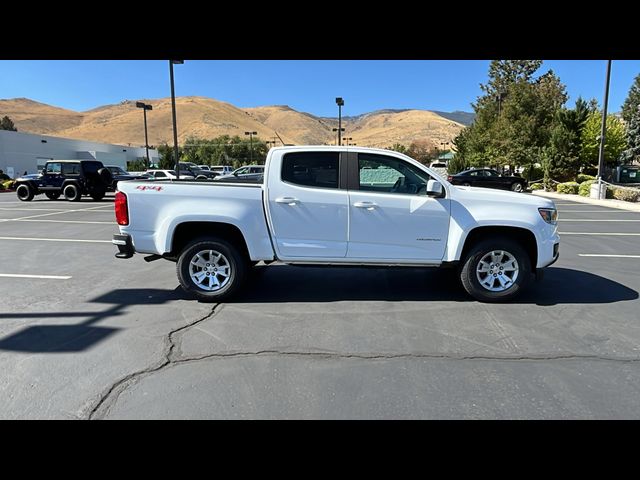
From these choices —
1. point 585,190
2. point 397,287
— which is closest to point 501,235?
point 397,287

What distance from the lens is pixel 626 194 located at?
1900 centimetres

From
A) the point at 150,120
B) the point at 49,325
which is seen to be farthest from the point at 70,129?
the point at 49,325

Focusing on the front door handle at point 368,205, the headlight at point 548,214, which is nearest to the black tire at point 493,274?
the headlight at point 548,214

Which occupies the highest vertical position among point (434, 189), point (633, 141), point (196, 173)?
point (633, 141)

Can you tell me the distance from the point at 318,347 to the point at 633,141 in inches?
2455

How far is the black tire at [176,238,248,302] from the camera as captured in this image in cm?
478

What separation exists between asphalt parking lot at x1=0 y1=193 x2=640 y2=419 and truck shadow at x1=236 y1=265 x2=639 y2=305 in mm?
32

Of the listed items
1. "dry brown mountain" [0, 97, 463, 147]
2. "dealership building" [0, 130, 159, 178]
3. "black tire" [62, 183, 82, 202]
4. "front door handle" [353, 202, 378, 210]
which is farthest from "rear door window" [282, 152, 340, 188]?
"dry brown mountain" [0, 97, 463, 147]

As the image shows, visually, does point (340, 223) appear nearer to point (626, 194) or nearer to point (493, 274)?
point (493, 274)

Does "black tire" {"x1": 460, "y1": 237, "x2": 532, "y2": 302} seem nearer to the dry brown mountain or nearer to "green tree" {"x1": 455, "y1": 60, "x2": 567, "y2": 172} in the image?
"green tree" {"x1": 455, "y1": 60, "x2": 567, "y2": 172}

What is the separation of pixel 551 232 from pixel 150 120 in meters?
137

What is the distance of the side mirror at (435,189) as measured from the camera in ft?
15.0
